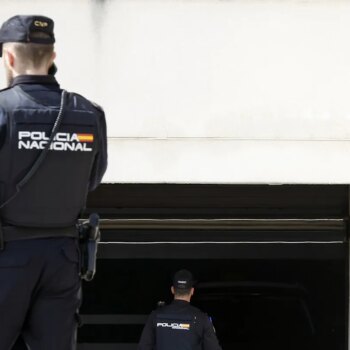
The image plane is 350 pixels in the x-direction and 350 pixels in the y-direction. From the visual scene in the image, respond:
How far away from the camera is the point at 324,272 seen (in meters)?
7.74

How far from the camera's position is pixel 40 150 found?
371cm

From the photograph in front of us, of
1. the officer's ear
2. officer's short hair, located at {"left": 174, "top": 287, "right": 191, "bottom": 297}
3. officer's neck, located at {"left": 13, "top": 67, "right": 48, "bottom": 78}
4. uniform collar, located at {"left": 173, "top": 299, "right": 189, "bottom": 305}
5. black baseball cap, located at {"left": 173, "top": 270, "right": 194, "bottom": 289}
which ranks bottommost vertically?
uniform collar, located at {"left": 173, "top": 299, "right": 189, "bottom": 305}

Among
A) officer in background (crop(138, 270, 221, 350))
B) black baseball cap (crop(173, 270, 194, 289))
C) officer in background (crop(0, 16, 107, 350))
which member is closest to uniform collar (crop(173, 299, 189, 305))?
officer in background (crop(138, 270, 221, 350))

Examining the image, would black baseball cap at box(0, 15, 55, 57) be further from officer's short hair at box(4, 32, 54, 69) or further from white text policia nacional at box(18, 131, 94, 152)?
white text policia nacional at box(18, 131, 94, 152)

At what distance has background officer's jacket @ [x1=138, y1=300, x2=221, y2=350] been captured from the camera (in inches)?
285

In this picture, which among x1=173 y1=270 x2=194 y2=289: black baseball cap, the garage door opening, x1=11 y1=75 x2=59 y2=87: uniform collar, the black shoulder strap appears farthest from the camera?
the garage door opening

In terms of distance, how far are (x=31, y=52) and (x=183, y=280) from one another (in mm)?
3863

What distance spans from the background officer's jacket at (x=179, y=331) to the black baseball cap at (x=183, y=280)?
0.16 meters

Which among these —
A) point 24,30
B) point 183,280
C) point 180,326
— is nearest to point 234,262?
point 183,280

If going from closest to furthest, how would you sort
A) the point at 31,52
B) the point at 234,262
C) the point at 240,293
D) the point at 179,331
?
1. the point at 31,52
2. the point at 179,331
3. the point at 234,262
4. the point at 240,293

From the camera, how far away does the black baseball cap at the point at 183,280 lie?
736 cm

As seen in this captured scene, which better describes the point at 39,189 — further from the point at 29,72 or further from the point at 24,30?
the point at 24,30

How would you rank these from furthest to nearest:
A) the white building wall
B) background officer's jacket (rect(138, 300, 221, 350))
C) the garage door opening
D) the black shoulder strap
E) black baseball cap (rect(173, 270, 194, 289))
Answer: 1. the garage door opening
2. black baseball cap (rect(173, 270, 194, 289))
3. background officer's jacket (rect(138, 300, 221, 350))
4. the white building wall
5. the black shoulder strap

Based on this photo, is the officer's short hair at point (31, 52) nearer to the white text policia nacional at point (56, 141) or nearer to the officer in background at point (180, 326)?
the white text policia nacional at point (56, 141)
